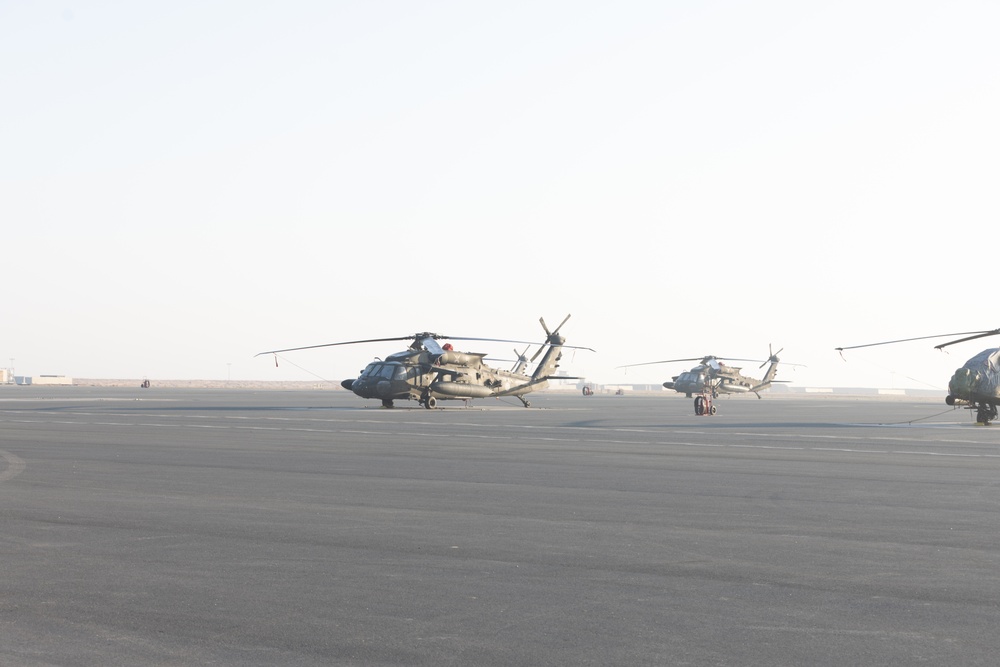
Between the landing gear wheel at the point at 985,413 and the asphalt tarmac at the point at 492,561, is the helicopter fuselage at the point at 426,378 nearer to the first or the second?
the landing gear wheel at the point at 985,413


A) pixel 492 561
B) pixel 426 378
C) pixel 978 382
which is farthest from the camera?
pixel 426 378

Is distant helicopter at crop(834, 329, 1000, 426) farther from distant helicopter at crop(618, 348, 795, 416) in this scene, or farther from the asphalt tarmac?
distant helicopter at crop(618, 348, 795, 416)

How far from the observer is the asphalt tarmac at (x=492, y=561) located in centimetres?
749

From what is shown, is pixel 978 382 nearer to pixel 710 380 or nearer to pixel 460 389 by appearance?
pixel 460 389

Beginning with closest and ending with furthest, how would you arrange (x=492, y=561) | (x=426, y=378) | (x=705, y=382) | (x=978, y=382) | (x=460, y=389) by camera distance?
(x=492, y=561) → (x=978, y=382) → (x=426, y=378) → (x=460, y=389) → (x=705, y=382)

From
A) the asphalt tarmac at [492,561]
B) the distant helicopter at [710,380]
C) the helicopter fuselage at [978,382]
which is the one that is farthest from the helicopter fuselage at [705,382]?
the asphalt tarmac at [492,561]

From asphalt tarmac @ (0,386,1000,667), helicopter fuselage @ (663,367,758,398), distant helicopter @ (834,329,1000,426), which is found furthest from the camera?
helicopter fuselage @ (663,367,758,398)

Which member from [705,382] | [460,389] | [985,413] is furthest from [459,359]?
[705,382]

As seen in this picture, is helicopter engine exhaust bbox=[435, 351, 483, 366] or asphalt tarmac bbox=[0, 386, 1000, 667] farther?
helicopter engine exhaust bbox=[435, 351, 483, 366]

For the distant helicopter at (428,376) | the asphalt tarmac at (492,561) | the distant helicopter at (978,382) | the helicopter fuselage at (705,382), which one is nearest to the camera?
the asphalt tarmac at (492,561)

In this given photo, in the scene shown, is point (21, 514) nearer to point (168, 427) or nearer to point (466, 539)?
point (466, 539)

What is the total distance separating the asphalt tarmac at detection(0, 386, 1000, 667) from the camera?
7.49 m

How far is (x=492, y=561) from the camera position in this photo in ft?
35.1

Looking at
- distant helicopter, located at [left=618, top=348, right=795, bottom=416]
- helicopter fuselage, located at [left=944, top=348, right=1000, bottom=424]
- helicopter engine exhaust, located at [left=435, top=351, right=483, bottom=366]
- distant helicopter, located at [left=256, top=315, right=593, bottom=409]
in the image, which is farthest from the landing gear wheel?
distant helicopter, located at [left=618, top=348, right=795, bottom=416]
